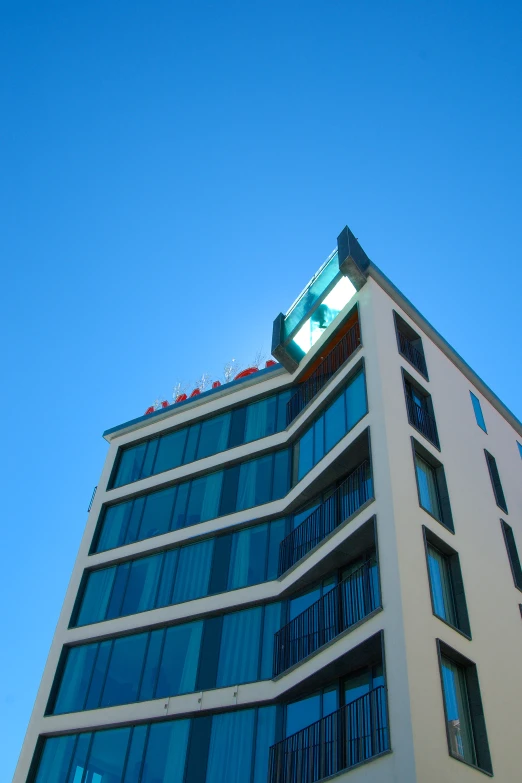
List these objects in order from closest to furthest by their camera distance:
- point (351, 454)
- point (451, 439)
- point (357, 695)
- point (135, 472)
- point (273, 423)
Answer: point (357, 695) → point (351, 454) → point (451, 439) → point (273, 423) → point (135, 472)

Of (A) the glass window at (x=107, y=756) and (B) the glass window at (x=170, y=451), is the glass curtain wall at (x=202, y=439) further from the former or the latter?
(A) the glass window at (x=107, y=756)

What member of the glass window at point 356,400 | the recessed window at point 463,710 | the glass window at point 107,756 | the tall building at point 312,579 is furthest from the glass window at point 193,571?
the recessed window at point 463,710

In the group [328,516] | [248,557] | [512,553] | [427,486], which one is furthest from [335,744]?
[512,553]

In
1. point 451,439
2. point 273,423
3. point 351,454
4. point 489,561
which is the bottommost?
point 489,561

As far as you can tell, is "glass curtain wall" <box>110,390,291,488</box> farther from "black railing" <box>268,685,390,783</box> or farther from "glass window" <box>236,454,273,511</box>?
"black railing" <box>268,685,390,783</box>

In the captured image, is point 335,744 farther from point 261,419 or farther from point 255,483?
point 261,419

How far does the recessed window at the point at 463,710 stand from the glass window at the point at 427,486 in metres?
3.75

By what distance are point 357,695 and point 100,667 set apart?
389 inches

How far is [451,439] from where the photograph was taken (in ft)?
74.0

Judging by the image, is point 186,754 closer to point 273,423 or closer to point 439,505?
point 439,505

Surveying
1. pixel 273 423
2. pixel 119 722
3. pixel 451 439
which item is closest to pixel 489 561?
pixel 451 439

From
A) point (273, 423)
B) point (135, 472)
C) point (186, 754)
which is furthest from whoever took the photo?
point (135, 472)

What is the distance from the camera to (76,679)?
24.0m

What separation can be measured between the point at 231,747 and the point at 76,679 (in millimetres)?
6940
